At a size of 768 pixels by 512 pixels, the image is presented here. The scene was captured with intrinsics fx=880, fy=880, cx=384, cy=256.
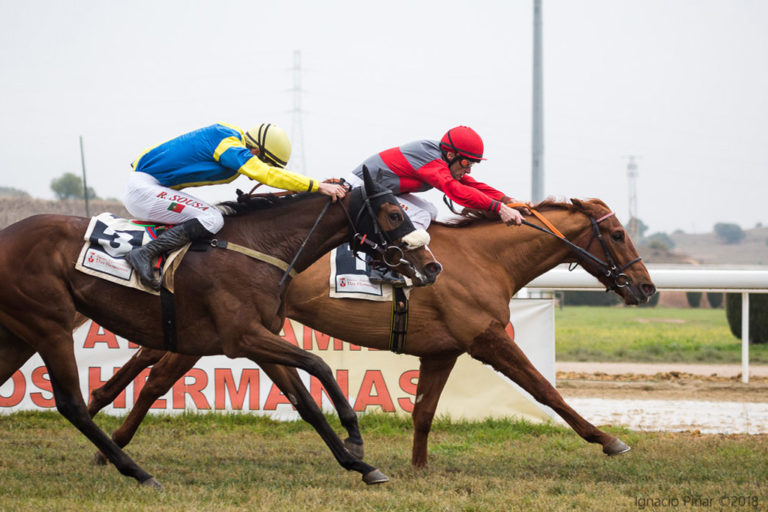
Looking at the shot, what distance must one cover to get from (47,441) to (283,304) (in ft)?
9.03

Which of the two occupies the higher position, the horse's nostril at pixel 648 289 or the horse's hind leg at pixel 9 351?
the horse's nostril at pixel 648 289

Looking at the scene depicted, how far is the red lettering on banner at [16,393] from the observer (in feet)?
26.0

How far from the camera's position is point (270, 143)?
5238 millimetres

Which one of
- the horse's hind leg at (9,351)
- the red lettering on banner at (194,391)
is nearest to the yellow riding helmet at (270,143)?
the horse's hind leg at (9,351)

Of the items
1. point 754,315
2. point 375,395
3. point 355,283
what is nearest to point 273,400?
point 375,395

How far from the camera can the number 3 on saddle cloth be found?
5727mm

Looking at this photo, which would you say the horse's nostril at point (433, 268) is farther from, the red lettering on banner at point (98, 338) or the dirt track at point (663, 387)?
the dirt track at point (663, 387)

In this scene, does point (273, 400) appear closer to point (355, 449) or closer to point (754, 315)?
point (355, 449)

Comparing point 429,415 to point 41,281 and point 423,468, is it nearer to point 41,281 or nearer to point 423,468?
point 423,468

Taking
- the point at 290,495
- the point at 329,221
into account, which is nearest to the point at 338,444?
the point at 290,495

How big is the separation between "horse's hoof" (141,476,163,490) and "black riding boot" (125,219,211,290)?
1.12 metres

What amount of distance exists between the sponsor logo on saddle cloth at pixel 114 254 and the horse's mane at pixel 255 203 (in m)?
0.41

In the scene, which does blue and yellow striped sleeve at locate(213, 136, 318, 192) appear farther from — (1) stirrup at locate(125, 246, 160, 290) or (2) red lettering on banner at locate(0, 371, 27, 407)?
(2) red lettering on banner at locate(0, 371, 27, 407)

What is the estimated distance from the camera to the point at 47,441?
22.1 feet
